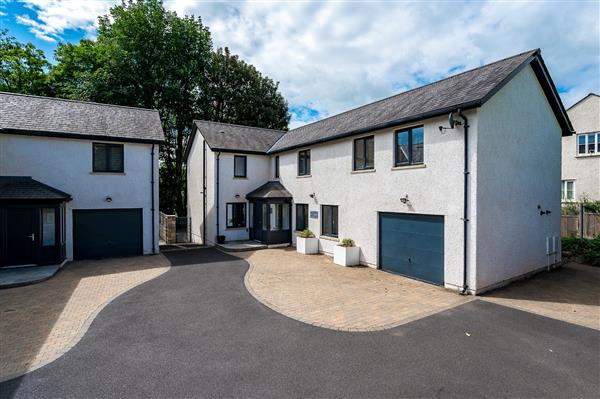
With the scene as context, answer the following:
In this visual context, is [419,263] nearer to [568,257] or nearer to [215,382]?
[215,382]

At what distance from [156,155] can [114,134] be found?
2.01 meters

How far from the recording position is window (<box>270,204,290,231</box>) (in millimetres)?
17719

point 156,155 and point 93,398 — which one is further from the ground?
point 156,155

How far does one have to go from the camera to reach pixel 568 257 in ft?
45.8

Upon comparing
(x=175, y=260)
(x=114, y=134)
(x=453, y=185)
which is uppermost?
(x=114, y=134)

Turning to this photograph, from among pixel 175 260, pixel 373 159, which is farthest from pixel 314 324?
pixel 175 260

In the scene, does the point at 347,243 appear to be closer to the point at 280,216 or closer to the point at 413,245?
the point at 413,245

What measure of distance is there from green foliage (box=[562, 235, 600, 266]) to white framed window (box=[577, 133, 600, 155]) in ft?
34.4

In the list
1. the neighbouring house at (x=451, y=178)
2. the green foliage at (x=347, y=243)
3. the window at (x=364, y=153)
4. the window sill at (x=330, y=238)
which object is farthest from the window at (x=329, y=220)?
the window at (x=364, y=153)

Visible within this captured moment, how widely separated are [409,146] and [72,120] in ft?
49.4

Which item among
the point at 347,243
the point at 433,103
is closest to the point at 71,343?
the point at 347,243

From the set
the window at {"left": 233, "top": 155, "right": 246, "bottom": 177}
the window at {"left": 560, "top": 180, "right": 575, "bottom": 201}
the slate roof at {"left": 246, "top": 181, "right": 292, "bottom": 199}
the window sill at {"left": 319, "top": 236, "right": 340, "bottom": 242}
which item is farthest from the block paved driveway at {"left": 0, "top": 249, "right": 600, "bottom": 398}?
the window at {"left": 560, "top": 180, "right": 575, "bottom": 201}

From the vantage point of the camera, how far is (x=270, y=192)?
17703 mm

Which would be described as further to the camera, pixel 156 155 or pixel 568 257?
pixel 156 155
